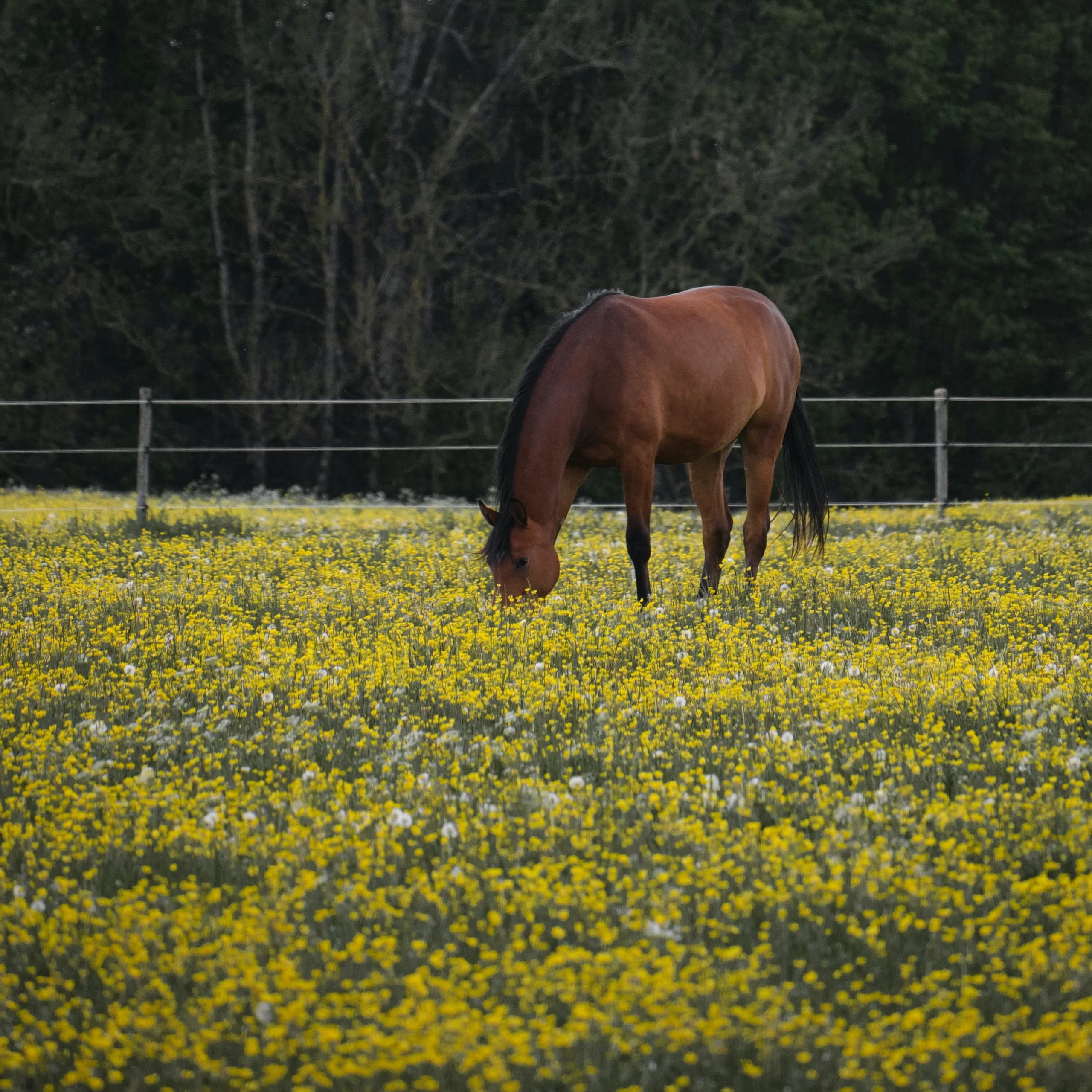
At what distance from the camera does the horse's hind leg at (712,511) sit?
371 inches

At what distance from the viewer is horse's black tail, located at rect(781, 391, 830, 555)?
10.4 m

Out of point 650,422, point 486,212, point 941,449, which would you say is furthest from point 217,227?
point 650,422

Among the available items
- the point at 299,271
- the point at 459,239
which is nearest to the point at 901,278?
the point at 459,239

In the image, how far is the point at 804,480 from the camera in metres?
10.4

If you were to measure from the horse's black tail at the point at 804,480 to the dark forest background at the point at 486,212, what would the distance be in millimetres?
13722

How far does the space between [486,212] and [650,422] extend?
813 inches

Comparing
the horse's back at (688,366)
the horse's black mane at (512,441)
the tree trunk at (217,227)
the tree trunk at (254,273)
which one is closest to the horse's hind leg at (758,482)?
the horse's back at (688,366)

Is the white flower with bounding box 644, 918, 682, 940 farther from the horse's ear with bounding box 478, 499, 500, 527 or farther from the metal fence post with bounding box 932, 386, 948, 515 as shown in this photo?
the metal fence post with bounding box 932, 386, 948, 515

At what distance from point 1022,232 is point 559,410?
77.4ft

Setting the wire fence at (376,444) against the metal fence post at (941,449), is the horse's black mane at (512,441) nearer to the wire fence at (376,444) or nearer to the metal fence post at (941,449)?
the wire fence at (376,444)

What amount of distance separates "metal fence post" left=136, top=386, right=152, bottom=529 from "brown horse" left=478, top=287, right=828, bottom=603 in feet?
22.7

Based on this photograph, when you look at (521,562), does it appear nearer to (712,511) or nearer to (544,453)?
(544,453)

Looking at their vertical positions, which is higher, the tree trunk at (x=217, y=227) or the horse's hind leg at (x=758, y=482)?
the tree trunk at (x=217, y=227)

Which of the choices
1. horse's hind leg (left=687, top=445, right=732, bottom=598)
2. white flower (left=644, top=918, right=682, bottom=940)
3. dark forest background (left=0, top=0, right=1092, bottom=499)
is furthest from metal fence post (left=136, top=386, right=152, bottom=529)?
white flower (left=644, top=918, right=682, bottom=940)
